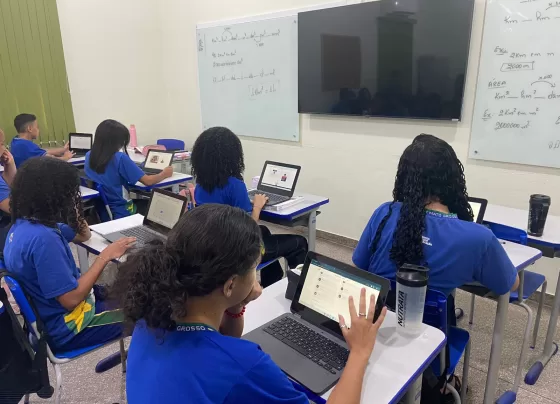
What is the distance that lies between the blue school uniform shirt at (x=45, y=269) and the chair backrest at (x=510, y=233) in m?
1.93

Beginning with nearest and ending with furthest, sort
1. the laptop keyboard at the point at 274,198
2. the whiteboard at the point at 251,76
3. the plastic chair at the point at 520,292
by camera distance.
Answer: the plastic chair at the point at 520,292
the laptop keyboard at the point at 274,198
the whiteboard at the point at 251,76

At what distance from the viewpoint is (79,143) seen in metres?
4.38

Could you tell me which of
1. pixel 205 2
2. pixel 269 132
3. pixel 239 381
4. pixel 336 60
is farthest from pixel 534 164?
pixel 205 2

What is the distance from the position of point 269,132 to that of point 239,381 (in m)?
3.63

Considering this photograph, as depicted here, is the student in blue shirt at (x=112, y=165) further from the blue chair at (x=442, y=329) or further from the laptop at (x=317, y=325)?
the blue chair at (x=442, y=329)

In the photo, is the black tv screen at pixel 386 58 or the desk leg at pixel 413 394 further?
the black tv screen at pixel 386 58

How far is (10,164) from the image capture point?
327cm

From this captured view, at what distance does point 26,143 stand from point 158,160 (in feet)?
4.06

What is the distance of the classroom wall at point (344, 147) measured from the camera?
2.81 m

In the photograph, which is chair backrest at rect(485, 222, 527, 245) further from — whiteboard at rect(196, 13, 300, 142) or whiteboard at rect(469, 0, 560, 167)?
whiteboard at rect(196, 13, 300, 142)

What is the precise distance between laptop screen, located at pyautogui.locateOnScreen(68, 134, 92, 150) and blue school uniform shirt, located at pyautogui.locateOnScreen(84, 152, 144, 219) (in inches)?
55.5

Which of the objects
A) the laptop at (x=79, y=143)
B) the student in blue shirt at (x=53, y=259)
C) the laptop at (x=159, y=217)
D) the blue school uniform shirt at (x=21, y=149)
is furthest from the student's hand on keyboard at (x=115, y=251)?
the laptop at (x=79, y=143)

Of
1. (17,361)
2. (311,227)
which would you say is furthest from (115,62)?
(17,361)

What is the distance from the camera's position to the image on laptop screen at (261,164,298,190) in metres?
2.77
